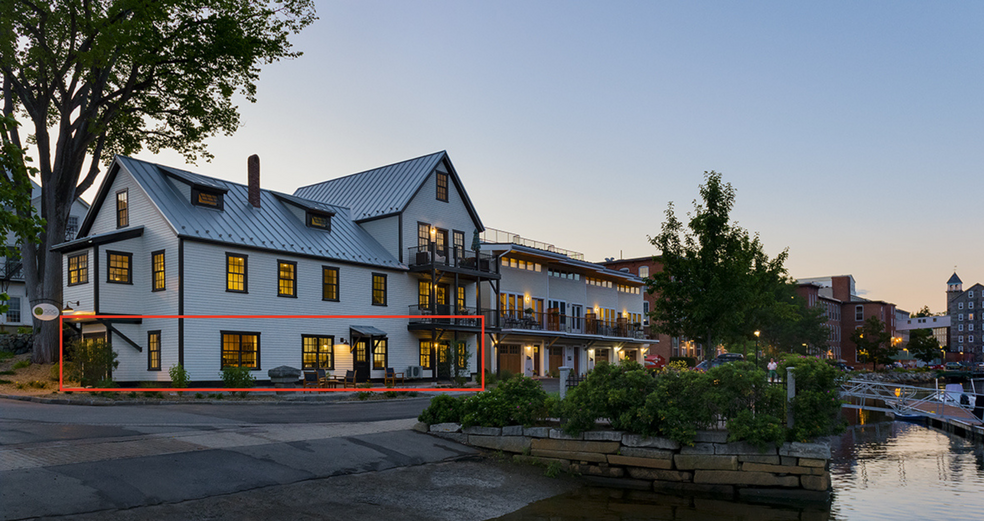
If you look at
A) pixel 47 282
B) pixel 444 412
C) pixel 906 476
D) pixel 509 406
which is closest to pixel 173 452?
pixel 444 412

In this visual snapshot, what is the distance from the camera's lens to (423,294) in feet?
127

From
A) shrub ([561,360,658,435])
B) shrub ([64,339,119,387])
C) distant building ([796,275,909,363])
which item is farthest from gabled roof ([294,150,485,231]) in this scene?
distant building ([796,275,909,363])

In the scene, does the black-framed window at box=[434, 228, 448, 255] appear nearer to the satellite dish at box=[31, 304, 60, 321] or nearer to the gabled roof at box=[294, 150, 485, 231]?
the gabled roof at box=[294, 150, 485, 231]

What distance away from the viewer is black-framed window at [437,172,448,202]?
39.8 metres

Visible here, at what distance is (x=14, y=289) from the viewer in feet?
153

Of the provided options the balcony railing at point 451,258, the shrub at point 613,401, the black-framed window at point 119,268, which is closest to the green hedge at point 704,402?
the shrub at point 613,401

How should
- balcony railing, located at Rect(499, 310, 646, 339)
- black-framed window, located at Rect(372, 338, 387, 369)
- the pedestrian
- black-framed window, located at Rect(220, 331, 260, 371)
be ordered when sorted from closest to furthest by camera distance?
the pedestrian → black-framed window, located at Rect(220, 331, 260, 371) → black-framed window, located at Rect(372, 338, 387, 369) → balcony railing, located at Rect(499, 310, 646, 339)

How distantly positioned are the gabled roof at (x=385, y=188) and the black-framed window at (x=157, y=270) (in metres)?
12.0

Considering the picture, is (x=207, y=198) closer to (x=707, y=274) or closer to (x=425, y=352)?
(x=425, y=352)

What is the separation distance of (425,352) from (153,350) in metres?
14.0

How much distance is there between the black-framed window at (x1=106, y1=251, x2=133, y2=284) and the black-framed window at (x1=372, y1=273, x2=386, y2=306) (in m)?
11.0

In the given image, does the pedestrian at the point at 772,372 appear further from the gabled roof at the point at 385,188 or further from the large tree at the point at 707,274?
the gabled roof at the point at 385,188

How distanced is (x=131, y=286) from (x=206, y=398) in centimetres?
769

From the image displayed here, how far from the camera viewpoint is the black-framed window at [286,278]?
31.1m
